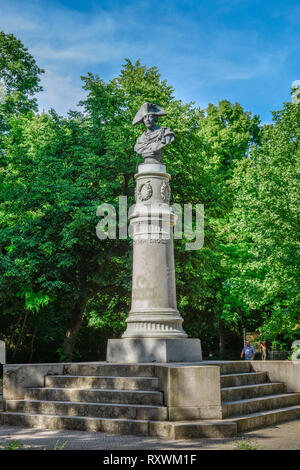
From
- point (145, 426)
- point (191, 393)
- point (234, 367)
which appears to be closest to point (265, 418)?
point (191, 393)

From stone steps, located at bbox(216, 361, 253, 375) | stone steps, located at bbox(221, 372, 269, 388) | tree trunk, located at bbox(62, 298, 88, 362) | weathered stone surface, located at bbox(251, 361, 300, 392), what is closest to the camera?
stone steps, located at bbox(221, 372, 269, 388)

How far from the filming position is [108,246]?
20.1 metres

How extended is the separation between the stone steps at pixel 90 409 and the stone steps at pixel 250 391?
1.55m

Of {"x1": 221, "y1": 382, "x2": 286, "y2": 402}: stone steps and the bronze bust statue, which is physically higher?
the bronze bust statue

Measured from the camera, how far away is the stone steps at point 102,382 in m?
8.44

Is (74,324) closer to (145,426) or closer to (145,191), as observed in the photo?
(145,191)

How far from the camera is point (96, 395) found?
8617 millimetres

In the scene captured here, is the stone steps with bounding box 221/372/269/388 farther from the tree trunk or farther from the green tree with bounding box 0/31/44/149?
the green tree with bounding box 0/31/44/149

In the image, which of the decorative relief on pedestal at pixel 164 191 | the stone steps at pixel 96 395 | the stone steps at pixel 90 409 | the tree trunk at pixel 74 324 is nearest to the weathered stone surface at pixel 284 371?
the stone steps at pixel 96 395

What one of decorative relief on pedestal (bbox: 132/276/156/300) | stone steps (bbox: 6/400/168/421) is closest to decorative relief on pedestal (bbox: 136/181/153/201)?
decorative relief on pedestal (bbox: 132/276/156/300)

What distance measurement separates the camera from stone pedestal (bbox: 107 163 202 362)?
1014 centimetres

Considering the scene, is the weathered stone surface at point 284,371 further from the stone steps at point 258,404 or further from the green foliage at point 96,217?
the green foliage at point 96,217

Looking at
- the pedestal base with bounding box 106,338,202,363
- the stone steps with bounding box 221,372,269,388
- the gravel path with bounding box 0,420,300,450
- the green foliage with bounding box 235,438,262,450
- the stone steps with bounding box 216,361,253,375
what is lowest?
the gravel path with bounding box 0,420,300,450
